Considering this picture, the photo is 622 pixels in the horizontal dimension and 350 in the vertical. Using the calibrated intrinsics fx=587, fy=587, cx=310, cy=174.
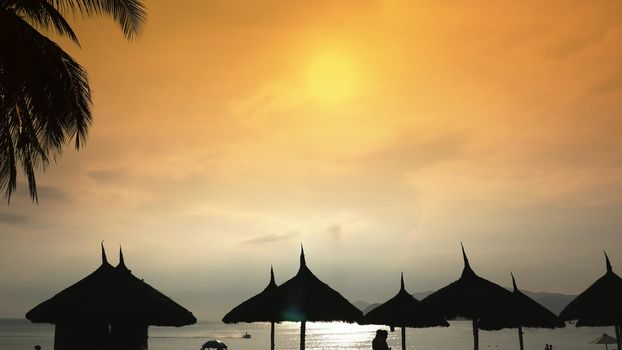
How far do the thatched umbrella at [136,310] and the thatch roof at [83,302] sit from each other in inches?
8.5

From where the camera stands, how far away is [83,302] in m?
13.2

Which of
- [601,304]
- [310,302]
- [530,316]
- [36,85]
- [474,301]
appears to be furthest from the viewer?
[601,304]

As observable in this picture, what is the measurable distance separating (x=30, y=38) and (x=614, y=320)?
15.9m

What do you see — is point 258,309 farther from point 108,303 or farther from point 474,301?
point 474,301

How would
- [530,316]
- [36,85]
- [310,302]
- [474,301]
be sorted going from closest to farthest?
[36,85]
[310,302]
[474,301]
[530,316]

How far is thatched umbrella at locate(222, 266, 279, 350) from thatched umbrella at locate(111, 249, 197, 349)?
1411 millimetres

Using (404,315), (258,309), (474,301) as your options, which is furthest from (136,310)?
(474,301)

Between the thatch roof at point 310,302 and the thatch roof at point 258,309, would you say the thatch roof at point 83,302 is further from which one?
the thatch roof at point 310,302

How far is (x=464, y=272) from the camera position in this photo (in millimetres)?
16594

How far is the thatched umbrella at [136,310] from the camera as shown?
1334 centimetres

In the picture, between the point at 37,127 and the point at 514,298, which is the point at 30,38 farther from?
the point at 514,298

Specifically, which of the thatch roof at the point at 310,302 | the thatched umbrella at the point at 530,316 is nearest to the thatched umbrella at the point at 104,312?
the thatch roof at the point at 310,302

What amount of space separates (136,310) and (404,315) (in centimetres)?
771

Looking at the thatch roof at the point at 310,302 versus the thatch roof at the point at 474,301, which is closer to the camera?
the thatch roof at the point at 310,302
